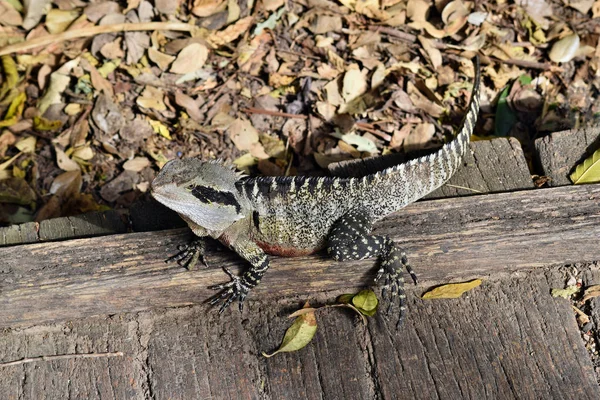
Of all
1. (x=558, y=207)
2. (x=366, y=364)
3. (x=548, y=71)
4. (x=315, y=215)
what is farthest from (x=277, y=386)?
(x=548, y=71)

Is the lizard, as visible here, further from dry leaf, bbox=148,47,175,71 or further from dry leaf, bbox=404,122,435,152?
dry leaf, bbox=148,47,175,71

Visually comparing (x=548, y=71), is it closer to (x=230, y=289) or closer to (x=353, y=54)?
(x=353, y=54)

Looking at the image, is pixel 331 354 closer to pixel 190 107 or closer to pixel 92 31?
pixel 190 107

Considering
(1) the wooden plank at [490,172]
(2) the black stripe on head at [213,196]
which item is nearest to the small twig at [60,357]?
(2) the black stripe on head at [213,196]

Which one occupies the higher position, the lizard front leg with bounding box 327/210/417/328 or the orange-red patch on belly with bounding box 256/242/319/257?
the lizard front leg with bounding box 327/210/417/328

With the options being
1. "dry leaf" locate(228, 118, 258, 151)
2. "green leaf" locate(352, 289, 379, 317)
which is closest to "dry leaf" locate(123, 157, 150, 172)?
"dry leaf" locate(228, 118, 258, 151)

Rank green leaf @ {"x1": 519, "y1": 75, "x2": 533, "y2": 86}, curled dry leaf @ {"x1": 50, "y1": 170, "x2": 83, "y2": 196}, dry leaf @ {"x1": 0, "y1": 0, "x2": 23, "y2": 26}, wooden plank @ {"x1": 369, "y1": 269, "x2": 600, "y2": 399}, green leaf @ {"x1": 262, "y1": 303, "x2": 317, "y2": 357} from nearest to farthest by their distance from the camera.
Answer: wooden plank @ {"x1": 369, "y1": 269, "x2": 600, "y2": 399} → green leaf @ {"x1": 262, "y1": 303, "x2": 317, "y2": 357} → curled dry leaf @ {"x1": 50, "y1": 170, "x2": 83, "y2": 196} → green leaf @ {"x1": 519, "y1": 75, "x2": 533, "y2": 86} → dry leaf @ {"x1": 0, "y1": 0, "x2": 23, "y2": 26}

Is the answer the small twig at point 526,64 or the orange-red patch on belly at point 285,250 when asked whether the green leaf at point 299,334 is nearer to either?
the orange-red patch on belly at point 285,250
